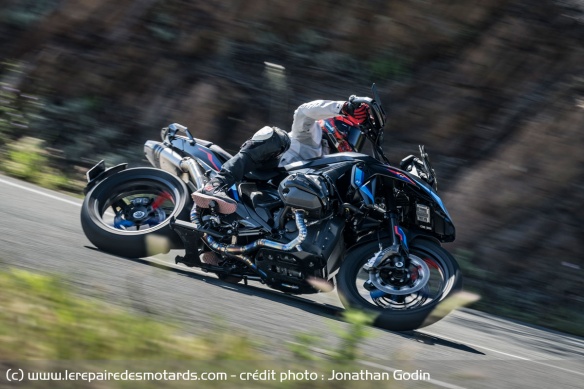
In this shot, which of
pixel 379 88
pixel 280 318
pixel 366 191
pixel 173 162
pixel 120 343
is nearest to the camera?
pixel 120 343

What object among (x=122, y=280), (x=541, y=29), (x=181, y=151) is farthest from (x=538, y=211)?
(x=122, y=280)

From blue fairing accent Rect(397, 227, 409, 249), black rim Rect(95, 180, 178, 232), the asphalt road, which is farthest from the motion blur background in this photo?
black rim Rect(95, 180, 178, 232)

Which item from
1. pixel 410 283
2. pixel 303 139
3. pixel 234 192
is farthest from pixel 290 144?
pixel 410 283

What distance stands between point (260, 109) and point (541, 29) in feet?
12.8

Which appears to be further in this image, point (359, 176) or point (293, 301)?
point (293, 301)

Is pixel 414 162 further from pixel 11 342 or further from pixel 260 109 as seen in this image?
pixel 260 109

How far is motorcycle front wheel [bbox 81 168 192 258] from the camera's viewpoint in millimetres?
7258

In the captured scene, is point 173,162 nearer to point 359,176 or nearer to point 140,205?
point 140,205

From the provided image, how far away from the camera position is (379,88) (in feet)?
39.2

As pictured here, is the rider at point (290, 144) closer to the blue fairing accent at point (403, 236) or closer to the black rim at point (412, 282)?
the blue fairing accent at point (403, 236)

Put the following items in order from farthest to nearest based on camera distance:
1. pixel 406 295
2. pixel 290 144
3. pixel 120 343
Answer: pixel 290 144
pixel 406 295
pixel 120 343

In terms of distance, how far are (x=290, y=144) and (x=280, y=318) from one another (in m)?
1.75

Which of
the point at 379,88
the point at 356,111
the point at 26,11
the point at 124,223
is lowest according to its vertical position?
the point at 26,11

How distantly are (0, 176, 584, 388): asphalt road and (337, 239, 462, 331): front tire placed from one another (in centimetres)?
16
